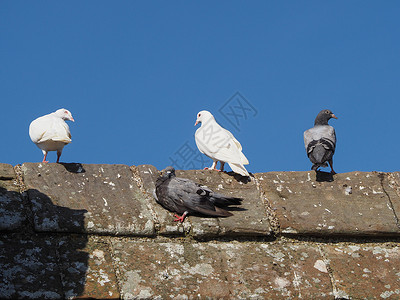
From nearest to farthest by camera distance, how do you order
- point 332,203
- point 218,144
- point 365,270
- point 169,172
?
point 365,270, point 332,203, point 169,172, point 218,144

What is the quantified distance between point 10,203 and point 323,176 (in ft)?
9.59

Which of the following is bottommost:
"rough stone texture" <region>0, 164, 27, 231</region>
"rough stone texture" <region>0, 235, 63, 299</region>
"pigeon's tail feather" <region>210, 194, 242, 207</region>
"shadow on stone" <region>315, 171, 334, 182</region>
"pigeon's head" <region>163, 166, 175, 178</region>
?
"rough stone texture" <region>0, 235, 63, 299</region>

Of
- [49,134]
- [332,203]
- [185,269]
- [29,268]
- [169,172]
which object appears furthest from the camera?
[49,134]

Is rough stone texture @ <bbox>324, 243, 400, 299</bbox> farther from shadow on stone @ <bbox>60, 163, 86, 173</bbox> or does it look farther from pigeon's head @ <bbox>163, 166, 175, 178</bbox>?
shadow on stone @ <bbox>60, 163, 86, 173</bbox>

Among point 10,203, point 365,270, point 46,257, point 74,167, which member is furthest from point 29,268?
point 365,270

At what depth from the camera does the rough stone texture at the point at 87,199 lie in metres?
3.95

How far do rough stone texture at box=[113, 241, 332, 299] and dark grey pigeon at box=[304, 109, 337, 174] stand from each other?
208 cm

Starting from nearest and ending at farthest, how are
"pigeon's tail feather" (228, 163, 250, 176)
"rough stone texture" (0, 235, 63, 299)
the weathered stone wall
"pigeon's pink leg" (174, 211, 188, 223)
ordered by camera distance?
"rough stone texture" (0, 235, 63, 299) < the weathered stone wall < "pigeon's pink leg" (174, 211, 188, 223) < "pigeon's tail feather" (228, 163, 250, 176)

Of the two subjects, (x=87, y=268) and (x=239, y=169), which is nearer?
(x=87, y=268)

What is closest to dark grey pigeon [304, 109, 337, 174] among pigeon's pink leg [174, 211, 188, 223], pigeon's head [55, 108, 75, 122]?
pigeon's pink leg [174, 211, 188, 223]

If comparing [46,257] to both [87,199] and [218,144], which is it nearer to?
[87,199]

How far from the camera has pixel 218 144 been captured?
717cm

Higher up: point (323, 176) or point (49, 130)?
point (49, 130)

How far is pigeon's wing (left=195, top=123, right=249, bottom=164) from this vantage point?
6.74m
